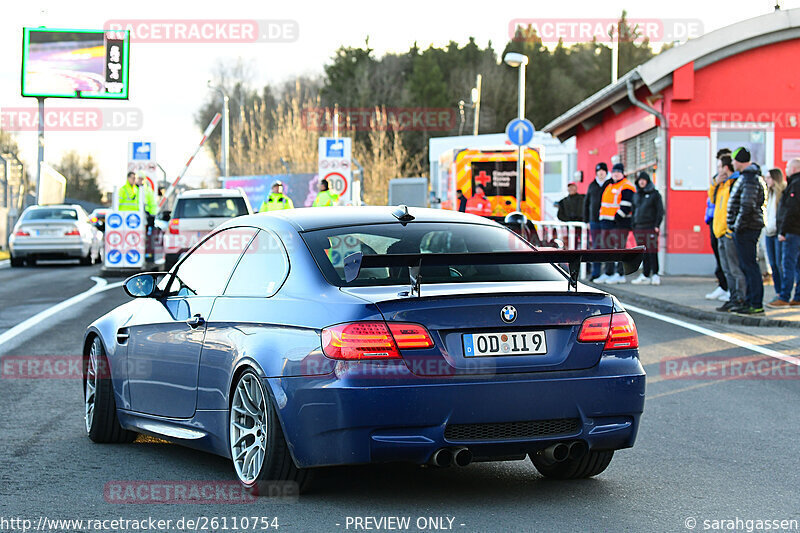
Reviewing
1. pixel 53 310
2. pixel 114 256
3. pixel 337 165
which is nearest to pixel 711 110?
pixel 114 256

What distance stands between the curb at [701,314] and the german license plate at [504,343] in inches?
376

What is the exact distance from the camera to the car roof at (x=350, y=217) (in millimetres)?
6288

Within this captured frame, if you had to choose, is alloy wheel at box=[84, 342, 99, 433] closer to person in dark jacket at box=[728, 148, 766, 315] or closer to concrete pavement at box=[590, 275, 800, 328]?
concrete pavement at box=[590, 275, 800, 328]

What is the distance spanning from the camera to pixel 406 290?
5.60 m

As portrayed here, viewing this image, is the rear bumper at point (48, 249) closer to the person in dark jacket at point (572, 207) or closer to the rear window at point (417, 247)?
the person in dark jacket at point (572, 207)

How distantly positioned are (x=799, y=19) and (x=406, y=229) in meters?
20.7

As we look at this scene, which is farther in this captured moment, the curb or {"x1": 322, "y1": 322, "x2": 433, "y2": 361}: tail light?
the curb

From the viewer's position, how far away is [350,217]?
21.0 feet

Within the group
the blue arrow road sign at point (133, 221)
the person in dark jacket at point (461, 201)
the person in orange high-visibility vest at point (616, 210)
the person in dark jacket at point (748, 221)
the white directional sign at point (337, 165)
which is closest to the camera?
the person in dark jacket at point (748, 221)

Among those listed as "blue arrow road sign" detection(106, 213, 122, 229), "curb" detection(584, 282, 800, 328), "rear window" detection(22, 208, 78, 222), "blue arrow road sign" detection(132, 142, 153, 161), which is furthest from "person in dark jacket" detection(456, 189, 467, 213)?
"curb" detection(584, 282, 800, 328)

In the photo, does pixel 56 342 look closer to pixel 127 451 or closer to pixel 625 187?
A: pixel 127 451

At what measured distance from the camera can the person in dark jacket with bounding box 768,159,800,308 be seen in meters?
15.8

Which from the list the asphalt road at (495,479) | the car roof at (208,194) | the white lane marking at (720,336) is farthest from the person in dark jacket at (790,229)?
the car roof at (208,194)

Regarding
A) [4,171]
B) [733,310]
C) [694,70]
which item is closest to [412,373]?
[733,310]
